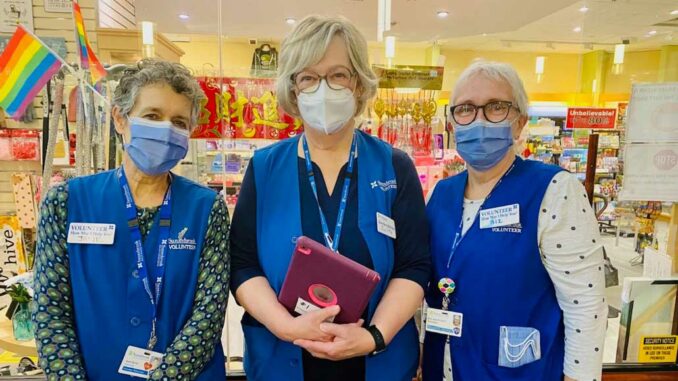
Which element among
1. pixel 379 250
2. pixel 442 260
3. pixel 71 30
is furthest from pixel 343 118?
→ pixel 71 30

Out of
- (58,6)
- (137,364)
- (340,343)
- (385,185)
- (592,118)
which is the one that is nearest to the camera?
(340,343)

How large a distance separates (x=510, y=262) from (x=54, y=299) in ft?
4.58

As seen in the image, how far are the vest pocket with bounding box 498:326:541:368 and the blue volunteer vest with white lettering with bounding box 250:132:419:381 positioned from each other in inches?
12.3

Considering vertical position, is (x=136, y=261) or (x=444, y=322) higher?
(x=136, y=261)

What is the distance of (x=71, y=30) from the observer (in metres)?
2.77

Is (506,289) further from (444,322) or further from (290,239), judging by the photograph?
(290,239)

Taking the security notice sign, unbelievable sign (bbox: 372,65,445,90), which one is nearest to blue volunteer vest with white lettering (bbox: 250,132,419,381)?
unbelievable sign (bbox: 372,65,445,90)

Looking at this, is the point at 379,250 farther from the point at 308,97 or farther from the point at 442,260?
the point at 308,97

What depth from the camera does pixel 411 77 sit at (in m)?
2.71

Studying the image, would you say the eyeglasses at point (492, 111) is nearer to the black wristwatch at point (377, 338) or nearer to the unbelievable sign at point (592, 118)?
the black wristwatch at point (377, 338)

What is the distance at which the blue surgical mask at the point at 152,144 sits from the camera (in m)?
1.28

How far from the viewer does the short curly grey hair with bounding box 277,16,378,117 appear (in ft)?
4.07

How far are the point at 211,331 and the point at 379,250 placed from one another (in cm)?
59

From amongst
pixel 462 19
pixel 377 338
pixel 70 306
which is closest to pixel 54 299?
pixel 70 306
